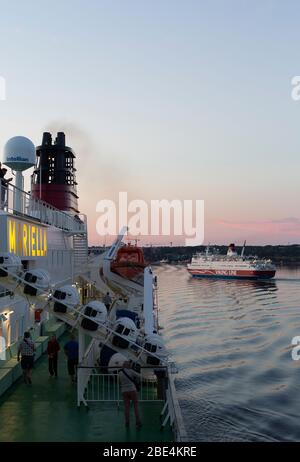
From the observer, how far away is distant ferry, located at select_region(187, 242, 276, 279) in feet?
352

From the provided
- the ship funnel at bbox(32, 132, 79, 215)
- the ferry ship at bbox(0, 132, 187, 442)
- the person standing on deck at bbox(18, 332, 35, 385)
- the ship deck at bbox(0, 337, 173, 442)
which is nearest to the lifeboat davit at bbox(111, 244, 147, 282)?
the ship funnel at bbox(32, 132, 79, 215)

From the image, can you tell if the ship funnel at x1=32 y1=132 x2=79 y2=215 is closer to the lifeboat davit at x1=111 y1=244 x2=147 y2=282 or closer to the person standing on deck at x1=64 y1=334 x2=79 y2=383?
the lifeboat davit at x1=111 y1=244 x2=147 y2=282

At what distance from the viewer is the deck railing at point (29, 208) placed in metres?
13.8

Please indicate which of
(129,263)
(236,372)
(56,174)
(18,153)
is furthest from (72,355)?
(56,174)

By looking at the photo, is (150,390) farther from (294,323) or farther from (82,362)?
(294,323)

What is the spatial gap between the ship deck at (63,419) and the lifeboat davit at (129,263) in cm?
1773

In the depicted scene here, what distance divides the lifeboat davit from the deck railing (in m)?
3.56

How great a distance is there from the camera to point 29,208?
17781 millimetres

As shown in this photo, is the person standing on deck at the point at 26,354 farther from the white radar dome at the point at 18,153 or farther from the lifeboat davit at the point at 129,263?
the lifeboat davit at the point at 129,263

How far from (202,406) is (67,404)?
9943 mm

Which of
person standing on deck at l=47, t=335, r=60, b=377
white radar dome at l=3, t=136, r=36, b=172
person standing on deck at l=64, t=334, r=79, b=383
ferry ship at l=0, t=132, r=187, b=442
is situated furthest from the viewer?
white radar dome at l=3, t=136, r=36, b=172

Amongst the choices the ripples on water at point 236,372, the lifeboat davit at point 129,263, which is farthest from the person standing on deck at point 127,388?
the lifeboat davit at point 129,263
